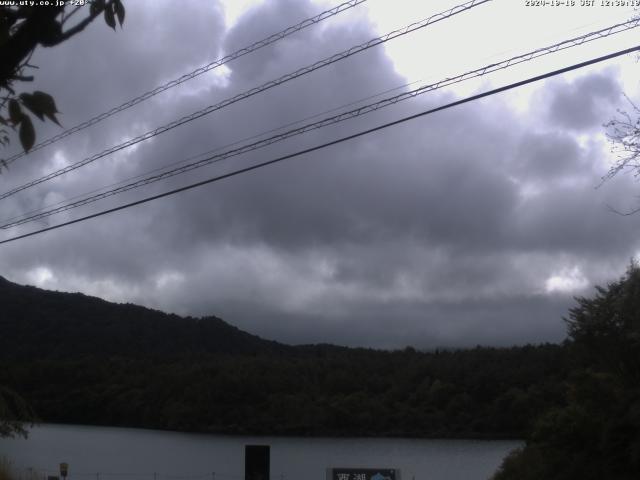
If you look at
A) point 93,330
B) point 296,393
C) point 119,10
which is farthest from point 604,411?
point 93,330

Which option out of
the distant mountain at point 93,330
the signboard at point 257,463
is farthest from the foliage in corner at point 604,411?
the distant mountain at point 93,330

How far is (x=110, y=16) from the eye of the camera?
3936 millimetres

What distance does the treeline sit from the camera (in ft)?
159

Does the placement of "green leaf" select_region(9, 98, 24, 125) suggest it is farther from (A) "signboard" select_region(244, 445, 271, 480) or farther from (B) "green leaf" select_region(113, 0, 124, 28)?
(A) "signboard" select_region(244, 445, 271, 480)

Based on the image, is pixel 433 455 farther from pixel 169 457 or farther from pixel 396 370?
pixel 396 370

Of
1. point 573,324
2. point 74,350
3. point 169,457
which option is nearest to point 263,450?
point 573,324

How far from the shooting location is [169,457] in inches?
1612

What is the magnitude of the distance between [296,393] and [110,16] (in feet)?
177

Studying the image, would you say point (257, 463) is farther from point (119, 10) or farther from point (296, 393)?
point (296, 393)

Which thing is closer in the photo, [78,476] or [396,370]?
[78,476]

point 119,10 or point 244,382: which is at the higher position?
point 244,382

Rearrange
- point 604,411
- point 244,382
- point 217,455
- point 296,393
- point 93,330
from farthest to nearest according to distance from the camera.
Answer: point 93,330 → point 296,393 → point 244,382 → point 217,455 → point 604,411

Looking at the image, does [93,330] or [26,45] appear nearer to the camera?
[26,45]

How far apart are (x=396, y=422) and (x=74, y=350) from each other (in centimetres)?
2270
